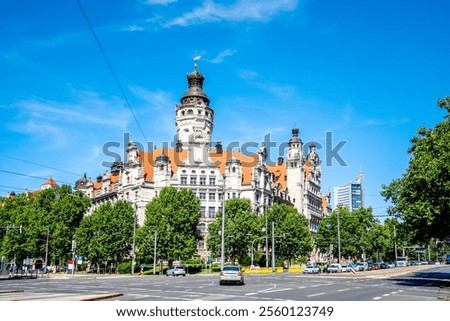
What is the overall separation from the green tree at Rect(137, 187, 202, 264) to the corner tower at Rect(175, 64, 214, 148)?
26.8 metres

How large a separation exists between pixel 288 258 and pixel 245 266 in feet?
42.2

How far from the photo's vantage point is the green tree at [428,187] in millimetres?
36688

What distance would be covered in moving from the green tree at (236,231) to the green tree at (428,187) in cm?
3974

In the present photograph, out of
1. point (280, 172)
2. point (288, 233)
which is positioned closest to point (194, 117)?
point (280, 172)

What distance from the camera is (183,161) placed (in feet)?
322

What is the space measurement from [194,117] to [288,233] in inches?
1503

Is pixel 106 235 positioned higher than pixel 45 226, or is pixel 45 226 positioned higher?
pixel 45 226

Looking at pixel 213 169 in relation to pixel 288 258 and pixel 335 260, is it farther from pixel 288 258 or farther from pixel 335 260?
pixel 335 260

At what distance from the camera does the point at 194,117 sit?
111812 millimetres

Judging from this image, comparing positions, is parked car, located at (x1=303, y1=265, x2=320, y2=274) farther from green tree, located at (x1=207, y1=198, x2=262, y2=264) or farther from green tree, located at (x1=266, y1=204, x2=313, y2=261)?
green tree, located at (x1=266, y1=204, x2=313, y2=261)

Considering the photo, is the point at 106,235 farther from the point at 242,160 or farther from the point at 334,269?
the point at 334,269

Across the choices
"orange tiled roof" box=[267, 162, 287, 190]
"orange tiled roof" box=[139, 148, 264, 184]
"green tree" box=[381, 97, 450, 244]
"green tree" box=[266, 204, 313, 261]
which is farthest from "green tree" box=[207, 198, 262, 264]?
"green tree" box=[381, 97, 450, 244]

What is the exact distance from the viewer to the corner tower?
110188 mm
